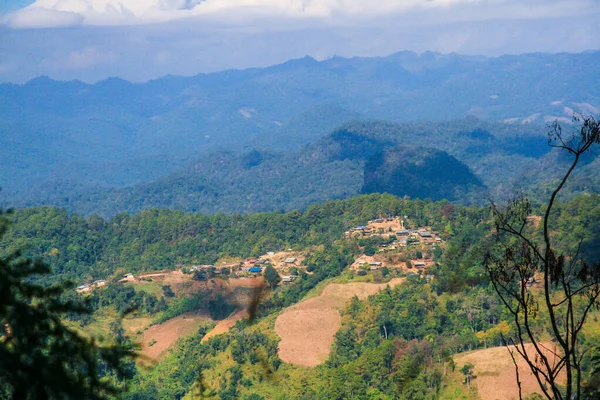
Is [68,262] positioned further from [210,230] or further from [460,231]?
[460,231]

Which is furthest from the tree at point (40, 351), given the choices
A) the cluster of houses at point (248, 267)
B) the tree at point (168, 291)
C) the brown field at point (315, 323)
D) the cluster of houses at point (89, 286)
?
the cluster of houses at point (89, 286)

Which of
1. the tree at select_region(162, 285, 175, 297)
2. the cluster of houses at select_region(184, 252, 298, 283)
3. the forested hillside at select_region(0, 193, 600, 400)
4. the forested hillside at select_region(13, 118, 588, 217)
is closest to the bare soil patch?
the forested hillside at select_region(0, 193, 600, 400)

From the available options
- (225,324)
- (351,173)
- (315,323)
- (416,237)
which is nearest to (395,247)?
(416,237)

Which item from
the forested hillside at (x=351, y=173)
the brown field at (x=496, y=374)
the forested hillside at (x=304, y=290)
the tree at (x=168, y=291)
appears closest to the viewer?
the brown field at (x=496, y=374)

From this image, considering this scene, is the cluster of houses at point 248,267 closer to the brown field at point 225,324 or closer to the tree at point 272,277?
the tree at point 272,277

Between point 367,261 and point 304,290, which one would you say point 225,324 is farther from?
point 367,261

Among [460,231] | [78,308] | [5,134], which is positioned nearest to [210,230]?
[460,231]
